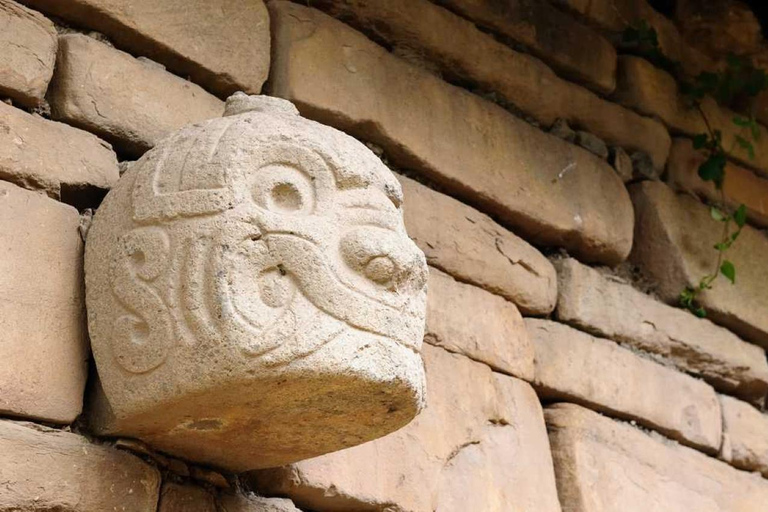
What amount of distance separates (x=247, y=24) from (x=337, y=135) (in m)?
0.73

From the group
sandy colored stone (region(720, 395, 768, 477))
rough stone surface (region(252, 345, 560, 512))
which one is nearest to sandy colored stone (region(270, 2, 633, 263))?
rough stone surface (region(252, 345, 560, 512))

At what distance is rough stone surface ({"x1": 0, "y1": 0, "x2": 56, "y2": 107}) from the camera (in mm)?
2602

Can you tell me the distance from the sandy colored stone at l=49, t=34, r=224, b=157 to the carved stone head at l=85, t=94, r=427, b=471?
270 millimetres

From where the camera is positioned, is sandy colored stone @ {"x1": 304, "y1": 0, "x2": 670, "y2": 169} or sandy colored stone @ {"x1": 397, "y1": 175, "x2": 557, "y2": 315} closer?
sandy colored stone @ {"x1": 397, "y1": 175, "x2": 557, "y2": 315}

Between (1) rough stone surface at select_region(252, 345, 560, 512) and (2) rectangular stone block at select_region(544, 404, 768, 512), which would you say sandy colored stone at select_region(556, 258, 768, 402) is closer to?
(2) rectangular stone block at select_region(544, 404, 768, 512)

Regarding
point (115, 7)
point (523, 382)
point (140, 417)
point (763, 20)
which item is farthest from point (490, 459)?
point (763, 20)

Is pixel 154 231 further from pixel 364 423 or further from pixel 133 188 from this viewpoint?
pixel 364 423

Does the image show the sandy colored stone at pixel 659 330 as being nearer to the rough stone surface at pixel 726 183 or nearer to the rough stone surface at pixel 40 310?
the rough stone surface at pixel 726 183

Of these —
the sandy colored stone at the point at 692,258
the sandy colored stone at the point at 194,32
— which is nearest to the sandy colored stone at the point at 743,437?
the sandy colored stone at the point at 692,258

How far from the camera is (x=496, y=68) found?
3.73 metres

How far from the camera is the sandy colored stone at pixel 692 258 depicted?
401 cm

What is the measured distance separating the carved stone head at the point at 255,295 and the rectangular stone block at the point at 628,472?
3.79ft

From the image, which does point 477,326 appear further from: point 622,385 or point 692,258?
point 692,258

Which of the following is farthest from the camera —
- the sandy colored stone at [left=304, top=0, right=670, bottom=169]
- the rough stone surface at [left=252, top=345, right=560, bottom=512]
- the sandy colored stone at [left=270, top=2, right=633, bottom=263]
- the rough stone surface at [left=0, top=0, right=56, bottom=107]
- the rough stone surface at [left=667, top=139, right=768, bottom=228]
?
the rough stone surface at [left=667, top=139, right=768, bottom=228]
